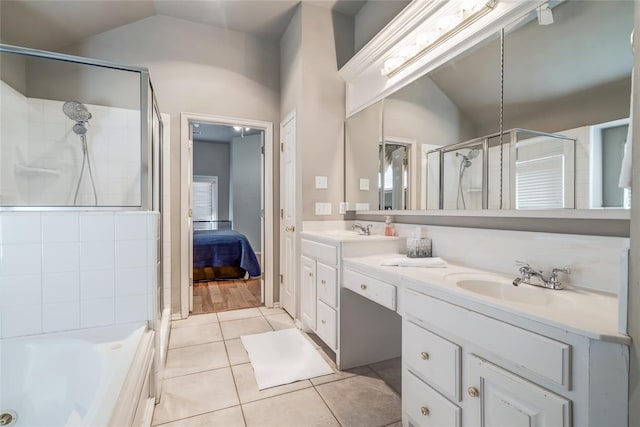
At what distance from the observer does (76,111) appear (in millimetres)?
2486

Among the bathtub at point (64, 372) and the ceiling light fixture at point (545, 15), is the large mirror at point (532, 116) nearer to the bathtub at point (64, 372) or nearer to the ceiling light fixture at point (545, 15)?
the ceiling light fixture at point (545, 15)

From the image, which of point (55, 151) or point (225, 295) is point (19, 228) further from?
point (225, 295)

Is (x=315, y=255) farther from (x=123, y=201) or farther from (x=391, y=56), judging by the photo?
(x=391, y=56)

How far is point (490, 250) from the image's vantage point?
58.4 inches

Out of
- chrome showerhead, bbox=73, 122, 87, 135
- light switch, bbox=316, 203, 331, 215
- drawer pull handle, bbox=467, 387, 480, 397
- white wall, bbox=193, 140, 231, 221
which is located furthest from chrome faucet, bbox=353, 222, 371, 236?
white wall, bbox=193, 140, 231, 221

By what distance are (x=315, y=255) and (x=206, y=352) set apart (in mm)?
1094

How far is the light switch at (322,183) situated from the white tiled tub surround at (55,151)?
1.42 meters

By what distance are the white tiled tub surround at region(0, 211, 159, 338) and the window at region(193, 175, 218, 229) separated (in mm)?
5356

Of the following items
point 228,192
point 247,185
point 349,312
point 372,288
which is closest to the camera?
point 372,288

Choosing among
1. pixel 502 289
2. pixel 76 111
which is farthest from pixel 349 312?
pixel 76 111

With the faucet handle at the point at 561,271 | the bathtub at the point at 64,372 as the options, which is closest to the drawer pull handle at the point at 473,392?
the faucet handle at the point at 561,271

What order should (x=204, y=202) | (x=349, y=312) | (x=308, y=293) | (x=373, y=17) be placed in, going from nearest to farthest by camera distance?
(x=349, y=312) → (x=308, y=293) → (x=373, y=17) → (x=204, y=202)

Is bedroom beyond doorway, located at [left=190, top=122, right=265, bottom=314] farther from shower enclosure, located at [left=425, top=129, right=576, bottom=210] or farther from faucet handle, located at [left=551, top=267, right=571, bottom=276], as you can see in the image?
faucet handle, located at [left=551, top=267, right=571, bottom=276]

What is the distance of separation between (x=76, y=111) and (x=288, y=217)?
6.75 feet
